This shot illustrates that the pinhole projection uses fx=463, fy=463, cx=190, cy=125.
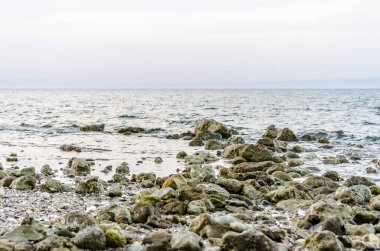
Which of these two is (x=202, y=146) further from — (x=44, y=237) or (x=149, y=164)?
(x=44, y=237)

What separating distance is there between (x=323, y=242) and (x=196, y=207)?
3.25 meters

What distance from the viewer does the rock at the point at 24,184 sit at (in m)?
12.4

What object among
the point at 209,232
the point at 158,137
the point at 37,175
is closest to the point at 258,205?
the point at 209,232

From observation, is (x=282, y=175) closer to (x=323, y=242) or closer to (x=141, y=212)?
(x=141, y=212)

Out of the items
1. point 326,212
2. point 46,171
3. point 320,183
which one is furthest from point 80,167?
point 326,212

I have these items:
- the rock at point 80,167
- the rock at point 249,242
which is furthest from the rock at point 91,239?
the rock at point 80,167

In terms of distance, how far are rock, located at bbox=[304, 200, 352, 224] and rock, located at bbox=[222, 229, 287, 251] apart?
2.25 meters

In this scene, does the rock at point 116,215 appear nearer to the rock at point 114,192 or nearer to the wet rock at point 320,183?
the rock at point 114,192

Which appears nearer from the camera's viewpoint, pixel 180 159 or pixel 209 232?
pixel 209 232

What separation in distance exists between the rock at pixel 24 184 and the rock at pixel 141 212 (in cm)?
468

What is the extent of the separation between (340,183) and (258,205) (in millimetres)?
4981

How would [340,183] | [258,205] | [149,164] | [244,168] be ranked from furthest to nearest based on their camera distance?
[149,164]
[244,168]
[340,183]
[258,205]

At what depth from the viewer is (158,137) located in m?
32.2

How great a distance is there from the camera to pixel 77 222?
25.7 feet
